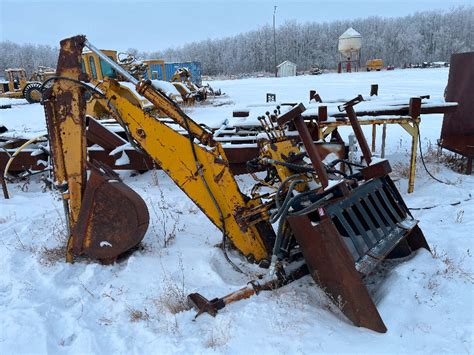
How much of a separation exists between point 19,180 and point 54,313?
16.7ft

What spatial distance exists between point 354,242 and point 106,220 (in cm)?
240

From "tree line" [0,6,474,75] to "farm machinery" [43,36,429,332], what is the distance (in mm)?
81162

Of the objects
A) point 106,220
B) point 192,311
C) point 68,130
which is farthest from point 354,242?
point 68,130

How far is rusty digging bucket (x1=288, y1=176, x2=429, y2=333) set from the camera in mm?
2797

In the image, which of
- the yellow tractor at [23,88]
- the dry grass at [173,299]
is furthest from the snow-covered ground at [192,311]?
the yellow tractor at [23,88]

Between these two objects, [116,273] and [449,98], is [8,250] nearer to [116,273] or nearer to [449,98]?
[116,273]

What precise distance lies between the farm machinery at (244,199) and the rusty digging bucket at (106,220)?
10mm

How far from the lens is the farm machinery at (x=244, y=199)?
9.68ft

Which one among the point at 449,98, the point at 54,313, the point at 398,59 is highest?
the point at 398,59

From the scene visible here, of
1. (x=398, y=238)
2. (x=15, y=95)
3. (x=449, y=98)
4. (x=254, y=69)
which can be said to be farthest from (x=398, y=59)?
(x=398, y=238)

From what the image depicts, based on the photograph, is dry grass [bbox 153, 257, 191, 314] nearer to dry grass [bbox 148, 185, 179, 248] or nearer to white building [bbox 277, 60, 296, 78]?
dry grass [bbox 148, 185, 179, 248]

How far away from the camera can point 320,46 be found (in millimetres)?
89438

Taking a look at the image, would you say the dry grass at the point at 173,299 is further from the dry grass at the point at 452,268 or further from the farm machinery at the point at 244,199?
the dry grass at the point at 452,268

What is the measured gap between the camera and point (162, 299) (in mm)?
3227
